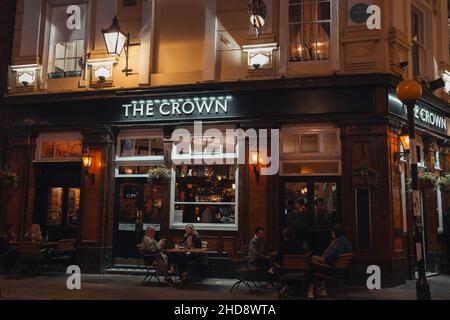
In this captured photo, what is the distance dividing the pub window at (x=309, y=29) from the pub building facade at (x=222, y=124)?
0.12 feet

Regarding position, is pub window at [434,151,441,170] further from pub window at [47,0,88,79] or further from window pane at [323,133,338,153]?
pub window at [47,0,88,79]

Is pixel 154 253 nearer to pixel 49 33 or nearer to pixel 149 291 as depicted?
pixel 149 291

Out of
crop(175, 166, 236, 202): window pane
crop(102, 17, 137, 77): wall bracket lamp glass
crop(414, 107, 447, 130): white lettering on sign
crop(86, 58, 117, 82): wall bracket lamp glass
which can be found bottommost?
crop(175, 166, 236, 202): window pane

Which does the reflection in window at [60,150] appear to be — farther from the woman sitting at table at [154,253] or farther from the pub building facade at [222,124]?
the woman sitting at table at [154,253]

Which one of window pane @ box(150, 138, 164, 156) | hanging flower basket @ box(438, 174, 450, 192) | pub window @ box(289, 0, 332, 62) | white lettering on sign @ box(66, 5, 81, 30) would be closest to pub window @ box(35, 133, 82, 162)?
window pane @ box(150, 138, 164, 156)

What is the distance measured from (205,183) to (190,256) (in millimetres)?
2289

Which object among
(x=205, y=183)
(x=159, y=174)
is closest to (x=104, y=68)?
(x=159, y=174)

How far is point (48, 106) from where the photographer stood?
15.0 m

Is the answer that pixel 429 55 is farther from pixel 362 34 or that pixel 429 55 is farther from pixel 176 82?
pixel 176 82

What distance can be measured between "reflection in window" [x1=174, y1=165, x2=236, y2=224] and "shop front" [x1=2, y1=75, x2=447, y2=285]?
0.09 feet

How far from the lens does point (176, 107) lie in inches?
541

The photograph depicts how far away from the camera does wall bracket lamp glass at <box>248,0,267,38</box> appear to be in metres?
12.8
